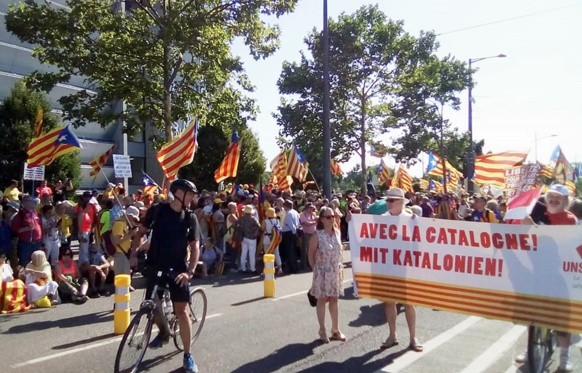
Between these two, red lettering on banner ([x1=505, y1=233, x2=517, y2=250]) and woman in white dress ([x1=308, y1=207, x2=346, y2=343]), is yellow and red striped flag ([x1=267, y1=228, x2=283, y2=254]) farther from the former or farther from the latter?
red lettering on banner ([x1=505, y1=233, x2=517, y2=250])

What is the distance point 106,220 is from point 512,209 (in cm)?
784

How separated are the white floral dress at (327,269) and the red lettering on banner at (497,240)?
6.78 feet

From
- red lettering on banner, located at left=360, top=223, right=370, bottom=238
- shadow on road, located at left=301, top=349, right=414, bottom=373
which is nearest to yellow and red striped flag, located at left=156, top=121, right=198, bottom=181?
red lettering on banner, located at left=360, top=223, right=370, bottom=238

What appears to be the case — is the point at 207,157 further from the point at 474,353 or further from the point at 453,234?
the point at 453,234

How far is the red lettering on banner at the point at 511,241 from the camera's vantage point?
565 cm

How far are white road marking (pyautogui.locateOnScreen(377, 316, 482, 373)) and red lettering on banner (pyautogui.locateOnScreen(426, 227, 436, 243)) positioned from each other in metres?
1.32

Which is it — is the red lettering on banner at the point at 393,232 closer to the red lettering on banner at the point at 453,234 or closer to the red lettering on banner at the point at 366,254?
the red lettering on banner at the point at 366,254

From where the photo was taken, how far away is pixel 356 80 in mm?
30812

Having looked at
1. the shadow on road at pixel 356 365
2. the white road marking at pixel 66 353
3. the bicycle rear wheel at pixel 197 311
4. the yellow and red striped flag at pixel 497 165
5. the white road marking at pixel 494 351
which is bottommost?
the white road marking at pixel 494 351

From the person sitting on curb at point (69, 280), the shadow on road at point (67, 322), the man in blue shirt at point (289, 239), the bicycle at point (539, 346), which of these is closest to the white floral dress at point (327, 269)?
the bicycle at point (539, 346)

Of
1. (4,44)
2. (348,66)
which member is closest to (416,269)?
(348,66)

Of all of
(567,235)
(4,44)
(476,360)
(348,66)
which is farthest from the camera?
(4,44)

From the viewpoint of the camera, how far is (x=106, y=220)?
437 inches

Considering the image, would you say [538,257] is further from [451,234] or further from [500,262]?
[451,234]
